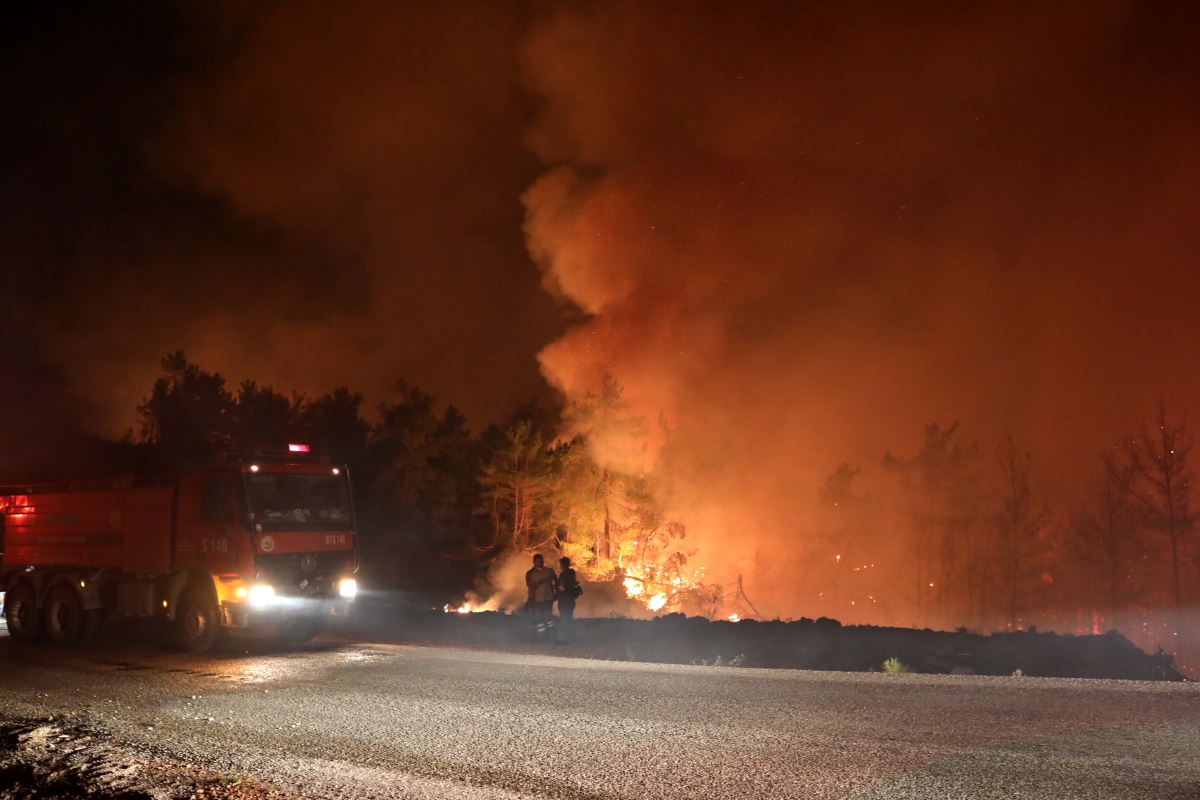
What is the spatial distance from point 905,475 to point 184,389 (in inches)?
1592

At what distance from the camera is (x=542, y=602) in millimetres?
16578

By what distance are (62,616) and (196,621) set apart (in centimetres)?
337

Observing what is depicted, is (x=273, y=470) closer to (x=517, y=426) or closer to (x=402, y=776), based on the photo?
(x=402, y=776)

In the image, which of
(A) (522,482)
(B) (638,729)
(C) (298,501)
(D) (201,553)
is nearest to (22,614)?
(D) (201,553)

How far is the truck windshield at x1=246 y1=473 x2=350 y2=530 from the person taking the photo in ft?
48.5

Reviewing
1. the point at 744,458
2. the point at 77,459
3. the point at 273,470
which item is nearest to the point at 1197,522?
the point at 744,458

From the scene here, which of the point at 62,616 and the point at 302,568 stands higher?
the point at 302,568

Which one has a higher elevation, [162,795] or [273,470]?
[273,470]

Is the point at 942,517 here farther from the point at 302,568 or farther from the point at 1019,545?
the point at 302,568

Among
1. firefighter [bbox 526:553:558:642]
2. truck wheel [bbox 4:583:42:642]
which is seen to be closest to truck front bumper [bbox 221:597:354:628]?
firefighter [bbox 526:553:558:642]

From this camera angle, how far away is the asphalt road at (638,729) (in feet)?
21.3

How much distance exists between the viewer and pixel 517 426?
136 feet

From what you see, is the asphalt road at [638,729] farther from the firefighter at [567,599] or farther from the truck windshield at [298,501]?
the firefighter at [567,599]

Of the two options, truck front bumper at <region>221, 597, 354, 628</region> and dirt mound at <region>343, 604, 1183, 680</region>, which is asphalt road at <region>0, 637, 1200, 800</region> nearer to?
truck front bumper at <region>221, 597, 354, 628</region>
